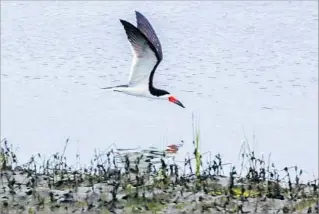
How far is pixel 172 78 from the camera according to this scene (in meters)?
15.8

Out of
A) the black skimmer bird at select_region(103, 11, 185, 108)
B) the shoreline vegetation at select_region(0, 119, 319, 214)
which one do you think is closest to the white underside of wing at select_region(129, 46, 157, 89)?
the black skimmer bird at select_region(103, 11, 185, 108)

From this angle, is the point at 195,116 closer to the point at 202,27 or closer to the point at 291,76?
the point at 291,76

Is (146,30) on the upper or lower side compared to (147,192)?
upper

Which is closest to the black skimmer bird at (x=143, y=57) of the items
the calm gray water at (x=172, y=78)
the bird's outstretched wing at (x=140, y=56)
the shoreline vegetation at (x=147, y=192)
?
the bird's outstretched wing at (x=140, y=56)

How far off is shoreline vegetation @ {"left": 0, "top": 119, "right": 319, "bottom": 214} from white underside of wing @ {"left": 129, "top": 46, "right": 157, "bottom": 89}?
126 inches

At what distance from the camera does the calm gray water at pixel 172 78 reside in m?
11.4

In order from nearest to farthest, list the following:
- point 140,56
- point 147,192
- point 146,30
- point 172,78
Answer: point 147,192, point 140,56, point 146,30, point 172,78

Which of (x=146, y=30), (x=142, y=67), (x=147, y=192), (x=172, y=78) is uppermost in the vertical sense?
(x=146, y=30)

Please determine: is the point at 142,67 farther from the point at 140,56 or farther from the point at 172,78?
the point at 172,78

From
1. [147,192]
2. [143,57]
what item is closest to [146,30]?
[143,57]

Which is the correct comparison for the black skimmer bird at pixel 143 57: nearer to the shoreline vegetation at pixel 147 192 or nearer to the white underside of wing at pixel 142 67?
the white underside of wing at pixel 142 67

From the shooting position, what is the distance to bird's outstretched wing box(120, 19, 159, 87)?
11.0 meters

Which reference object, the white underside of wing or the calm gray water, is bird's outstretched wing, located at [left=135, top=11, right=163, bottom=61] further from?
the calm gray water

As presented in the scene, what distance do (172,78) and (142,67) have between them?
155 inches
